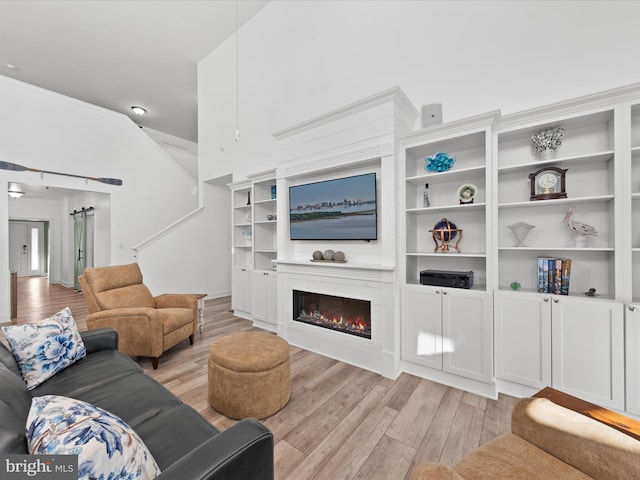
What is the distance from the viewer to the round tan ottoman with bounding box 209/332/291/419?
1870 mm

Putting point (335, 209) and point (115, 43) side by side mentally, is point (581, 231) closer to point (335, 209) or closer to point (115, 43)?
point (335, 209)

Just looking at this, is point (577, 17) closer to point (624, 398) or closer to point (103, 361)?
point (624, 398)

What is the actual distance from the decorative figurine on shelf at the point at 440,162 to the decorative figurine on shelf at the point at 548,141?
2.06 feet

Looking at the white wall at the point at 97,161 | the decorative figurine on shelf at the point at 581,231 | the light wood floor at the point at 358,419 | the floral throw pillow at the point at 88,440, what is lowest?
the light wood floor at the point at 358,419

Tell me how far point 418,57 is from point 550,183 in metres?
1.88

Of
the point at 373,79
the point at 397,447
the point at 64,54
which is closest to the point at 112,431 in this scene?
the point at 397,447

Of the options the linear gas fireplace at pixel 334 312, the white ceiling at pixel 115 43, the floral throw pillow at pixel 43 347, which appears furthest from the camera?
the white ceiling at pixel 115 43

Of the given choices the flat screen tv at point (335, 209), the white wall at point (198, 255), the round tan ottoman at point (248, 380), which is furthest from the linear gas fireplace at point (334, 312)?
the white wall at point (198, 255)

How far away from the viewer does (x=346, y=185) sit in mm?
2979

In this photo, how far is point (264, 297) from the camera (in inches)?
154

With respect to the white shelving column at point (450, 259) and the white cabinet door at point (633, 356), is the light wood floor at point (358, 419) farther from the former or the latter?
the white cabinet door at point (633, 356)

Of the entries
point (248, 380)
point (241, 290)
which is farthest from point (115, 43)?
point (248, 380)

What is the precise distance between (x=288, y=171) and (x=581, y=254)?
2919 millimetres

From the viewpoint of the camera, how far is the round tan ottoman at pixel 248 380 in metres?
1.87
